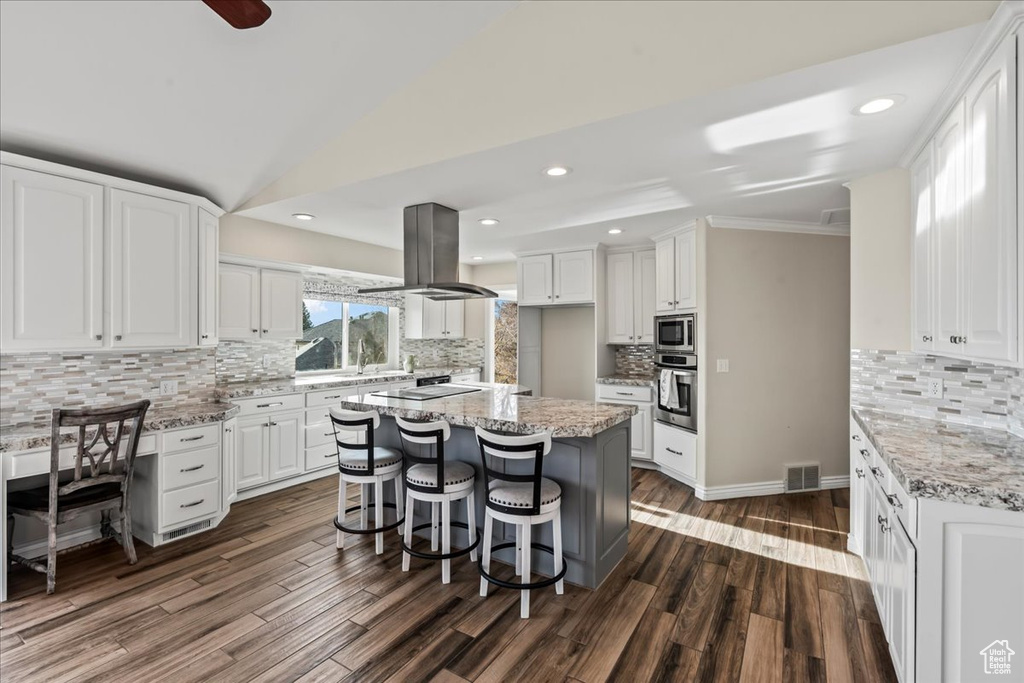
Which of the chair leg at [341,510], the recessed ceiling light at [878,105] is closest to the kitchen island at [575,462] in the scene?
the chair leg at [341,510]

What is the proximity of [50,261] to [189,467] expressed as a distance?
1526 mm

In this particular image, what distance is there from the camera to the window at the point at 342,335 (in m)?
5.27

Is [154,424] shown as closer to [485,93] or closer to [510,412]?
[510,412]

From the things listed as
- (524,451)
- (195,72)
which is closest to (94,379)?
(195,72)

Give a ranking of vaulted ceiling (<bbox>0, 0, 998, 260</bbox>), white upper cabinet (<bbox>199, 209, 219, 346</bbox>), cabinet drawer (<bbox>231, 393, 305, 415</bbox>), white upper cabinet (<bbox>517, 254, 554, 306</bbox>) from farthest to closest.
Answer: white upper cabinet (<bbox>517, 254, 554, 306</bbox>)
cabinet drawer (<bbox>231, 393, 305, 415</bbox>)
white upper cabinet (<bbox>199, 209, 219, 346</bbox>)
vaulted ceiling (<bbox>0, 0, 998, 260</bbox>)

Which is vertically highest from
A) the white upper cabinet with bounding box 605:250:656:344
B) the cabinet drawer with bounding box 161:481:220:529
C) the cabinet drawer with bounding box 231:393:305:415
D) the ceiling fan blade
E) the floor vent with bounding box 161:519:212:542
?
the ceiling fan blade

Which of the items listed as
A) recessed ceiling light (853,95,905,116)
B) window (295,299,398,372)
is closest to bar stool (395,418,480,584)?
recessed ceiling light (853,95,905,116)

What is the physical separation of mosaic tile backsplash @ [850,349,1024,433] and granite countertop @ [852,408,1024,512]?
9 centimetres

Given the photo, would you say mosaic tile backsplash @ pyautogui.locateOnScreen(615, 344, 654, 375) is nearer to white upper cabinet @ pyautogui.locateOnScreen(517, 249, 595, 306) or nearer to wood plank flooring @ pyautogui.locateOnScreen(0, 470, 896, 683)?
white upper cabinet @ pyautogui.locateOnScreen(517, 249, 595, 306)

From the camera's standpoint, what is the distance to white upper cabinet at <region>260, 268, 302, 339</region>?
4.40 meters

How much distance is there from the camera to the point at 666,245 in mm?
4508

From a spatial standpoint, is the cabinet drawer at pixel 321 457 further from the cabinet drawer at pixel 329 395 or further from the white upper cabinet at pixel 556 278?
the white upper cabinet at pixel 556 278

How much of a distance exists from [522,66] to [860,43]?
4.65ft

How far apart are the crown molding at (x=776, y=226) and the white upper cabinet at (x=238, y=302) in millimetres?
4203
